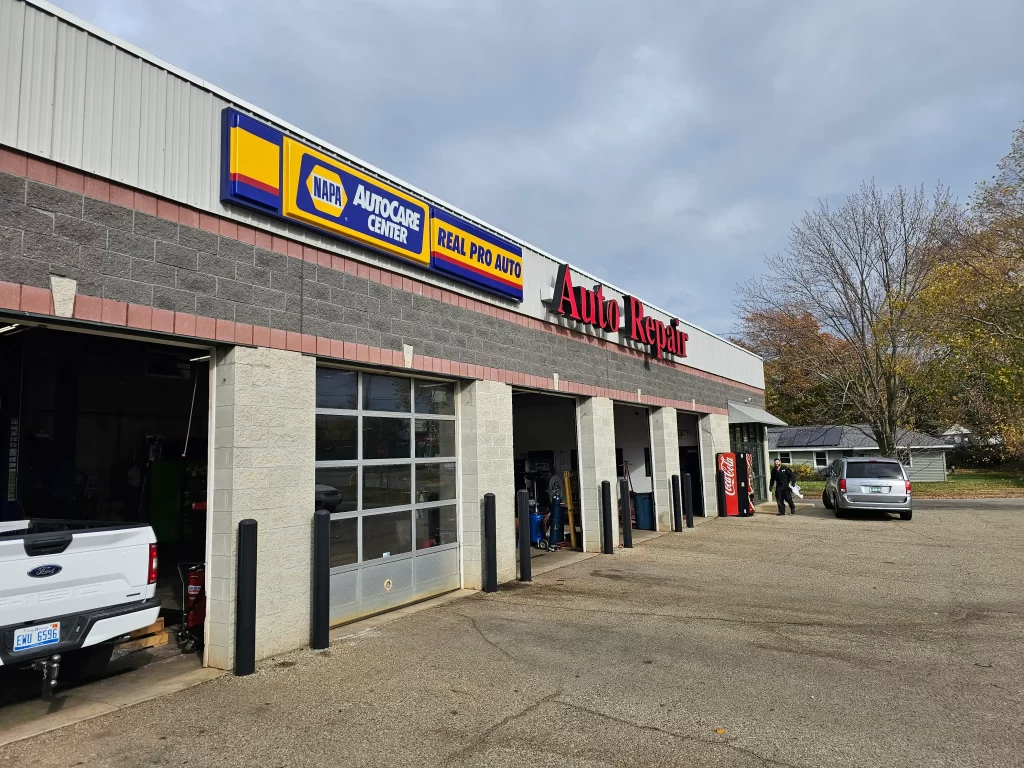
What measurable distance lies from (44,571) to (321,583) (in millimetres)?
2494

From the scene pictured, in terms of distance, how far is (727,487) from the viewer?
19.7 metres

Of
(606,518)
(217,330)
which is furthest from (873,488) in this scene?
(217,330)

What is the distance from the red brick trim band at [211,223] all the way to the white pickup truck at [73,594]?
2.73 metres

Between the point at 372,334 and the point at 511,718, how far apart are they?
476cm

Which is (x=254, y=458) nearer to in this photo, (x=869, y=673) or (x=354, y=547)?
(x=354, y=547)

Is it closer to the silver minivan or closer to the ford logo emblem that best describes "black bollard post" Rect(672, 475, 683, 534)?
the silver minivan

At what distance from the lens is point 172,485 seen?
1380 cm

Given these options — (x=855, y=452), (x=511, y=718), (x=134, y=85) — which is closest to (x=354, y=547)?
(x=511, y=718)

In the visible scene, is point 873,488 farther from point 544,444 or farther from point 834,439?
point 834,439

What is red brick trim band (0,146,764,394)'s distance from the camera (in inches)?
203

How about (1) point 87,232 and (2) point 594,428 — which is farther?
(2) point 594,428

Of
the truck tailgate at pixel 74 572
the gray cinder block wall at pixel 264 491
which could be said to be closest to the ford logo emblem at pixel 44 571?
the truck tailgate at pixel 74 572

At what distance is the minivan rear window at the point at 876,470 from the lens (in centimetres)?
1873

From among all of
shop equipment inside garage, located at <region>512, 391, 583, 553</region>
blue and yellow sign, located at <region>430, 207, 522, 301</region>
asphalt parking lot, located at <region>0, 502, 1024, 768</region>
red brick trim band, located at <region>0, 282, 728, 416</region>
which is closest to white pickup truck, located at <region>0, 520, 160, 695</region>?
asphalt parking lot, located at <region>0, 502, 1024, 768</region>
